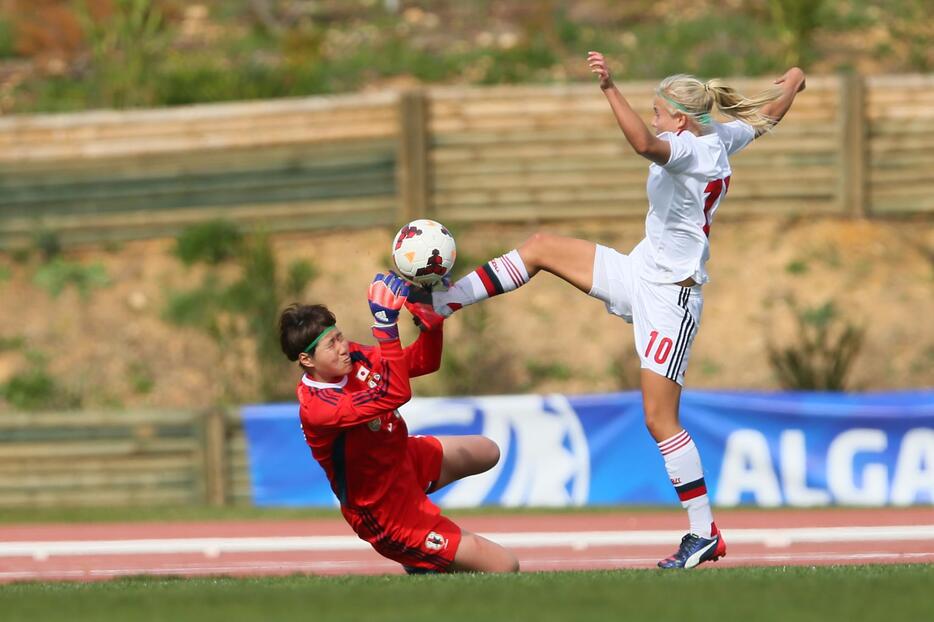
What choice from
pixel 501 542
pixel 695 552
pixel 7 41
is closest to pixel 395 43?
pixel 7 41

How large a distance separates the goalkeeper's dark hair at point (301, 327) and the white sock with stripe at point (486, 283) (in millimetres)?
621

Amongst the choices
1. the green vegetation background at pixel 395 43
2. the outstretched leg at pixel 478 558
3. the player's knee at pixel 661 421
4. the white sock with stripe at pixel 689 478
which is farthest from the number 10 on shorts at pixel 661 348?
the green vegetation background at pixel 395 43

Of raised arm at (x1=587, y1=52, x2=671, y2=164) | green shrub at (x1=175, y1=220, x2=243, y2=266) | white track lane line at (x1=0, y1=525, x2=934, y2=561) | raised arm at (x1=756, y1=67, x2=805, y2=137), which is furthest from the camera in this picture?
green shrub at (x1=175, y1=220, x2=243, y2=266)

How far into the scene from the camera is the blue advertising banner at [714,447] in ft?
42.8

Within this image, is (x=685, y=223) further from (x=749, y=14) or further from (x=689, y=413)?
(x=749, y=14)

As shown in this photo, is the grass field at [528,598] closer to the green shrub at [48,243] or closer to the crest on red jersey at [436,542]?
the crest on red jersey at [436,542]

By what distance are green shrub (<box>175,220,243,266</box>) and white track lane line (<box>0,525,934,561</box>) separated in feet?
28.1

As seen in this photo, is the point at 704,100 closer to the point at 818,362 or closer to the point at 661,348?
the point at 661,348

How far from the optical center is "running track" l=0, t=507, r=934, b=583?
30.4 feet

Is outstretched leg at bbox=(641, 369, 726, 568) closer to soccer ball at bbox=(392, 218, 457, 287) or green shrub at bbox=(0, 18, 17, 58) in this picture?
soccer ball at bbox=(392, 218, 457, 287)

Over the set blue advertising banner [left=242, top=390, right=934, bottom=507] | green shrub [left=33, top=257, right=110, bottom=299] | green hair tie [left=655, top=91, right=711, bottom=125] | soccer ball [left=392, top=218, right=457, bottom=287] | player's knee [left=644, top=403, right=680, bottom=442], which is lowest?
blue advertising banner [left=242, top=390, right=934, bottom=507]

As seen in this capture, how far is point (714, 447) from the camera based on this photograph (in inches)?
523

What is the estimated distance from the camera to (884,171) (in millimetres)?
19219

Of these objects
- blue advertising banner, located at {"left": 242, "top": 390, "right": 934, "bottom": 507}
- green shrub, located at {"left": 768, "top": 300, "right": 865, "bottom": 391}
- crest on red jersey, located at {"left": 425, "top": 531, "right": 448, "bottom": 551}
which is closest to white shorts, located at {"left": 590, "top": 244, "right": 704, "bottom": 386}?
crest on red jersey, located at {"left": 425, "top": 531, "right": 448, "bottom": 551}
